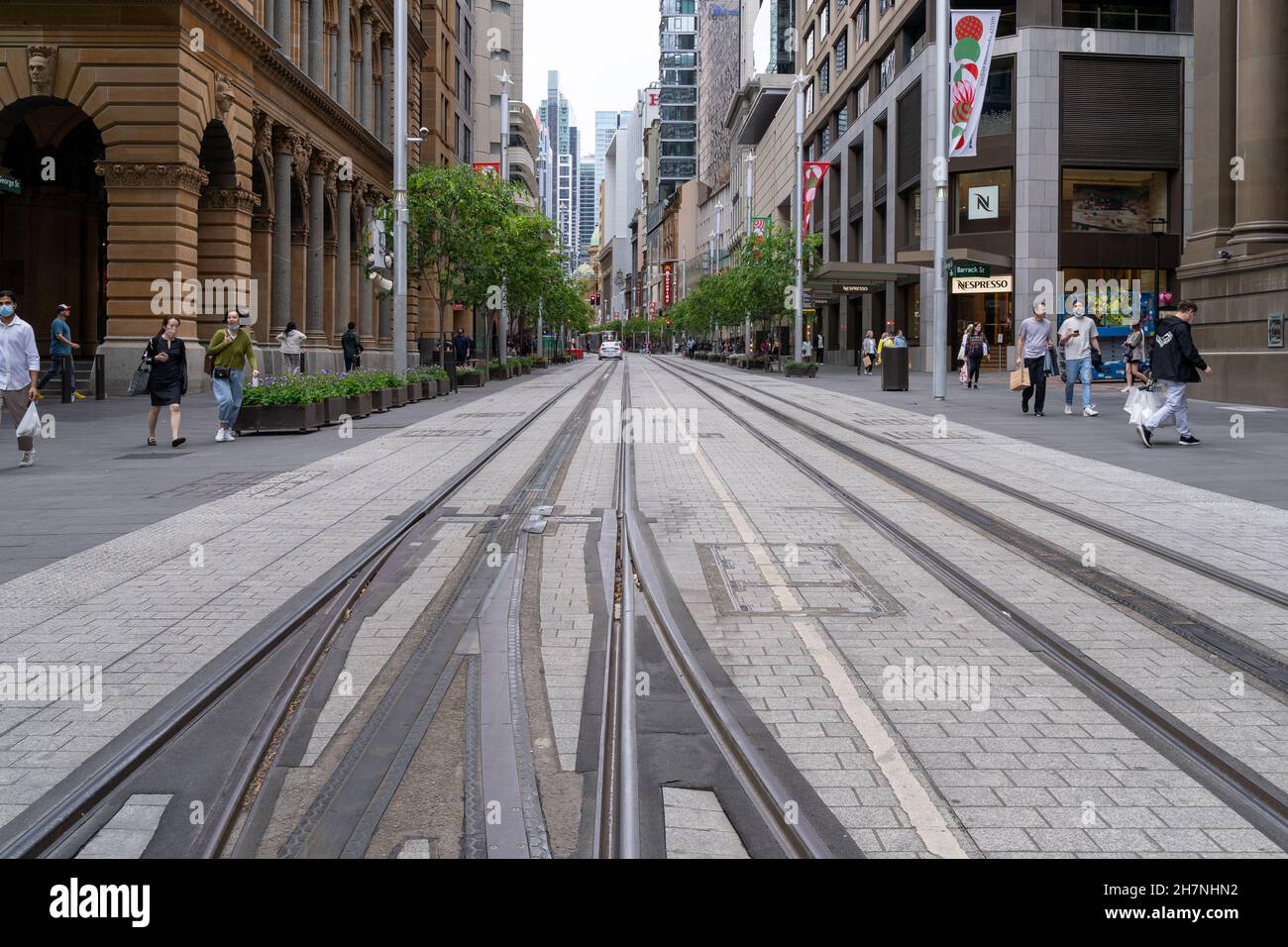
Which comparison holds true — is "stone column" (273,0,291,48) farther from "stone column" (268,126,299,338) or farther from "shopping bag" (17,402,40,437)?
"shopping bag" (17,402,40,437)

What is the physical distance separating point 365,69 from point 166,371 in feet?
124

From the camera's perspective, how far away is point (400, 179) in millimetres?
29625

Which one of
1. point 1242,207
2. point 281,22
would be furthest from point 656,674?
point 281,22

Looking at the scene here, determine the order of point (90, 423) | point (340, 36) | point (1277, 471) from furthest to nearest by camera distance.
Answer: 1. point (340, 36)
2. point (90, 423)
3. point (1277, 471)

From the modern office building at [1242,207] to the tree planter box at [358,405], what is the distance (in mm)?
18199

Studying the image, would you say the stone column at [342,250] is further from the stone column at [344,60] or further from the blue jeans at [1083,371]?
the blue jeans at [1083,371]

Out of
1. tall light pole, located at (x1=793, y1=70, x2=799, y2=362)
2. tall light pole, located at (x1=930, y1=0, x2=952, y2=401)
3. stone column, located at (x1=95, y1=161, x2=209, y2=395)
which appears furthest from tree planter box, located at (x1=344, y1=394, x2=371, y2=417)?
tall light pole, located at (x1=793, y1=70, x2=799, y2=362)

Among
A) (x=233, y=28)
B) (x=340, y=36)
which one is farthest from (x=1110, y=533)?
(x=340, y=36)

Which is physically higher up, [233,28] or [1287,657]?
[233,28]

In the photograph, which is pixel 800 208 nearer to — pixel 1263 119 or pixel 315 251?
pixel 315 251

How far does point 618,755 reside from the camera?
446cm

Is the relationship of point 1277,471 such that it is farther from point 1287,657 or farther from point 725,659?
point 725,659

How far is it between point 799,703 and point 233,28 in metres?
32.3

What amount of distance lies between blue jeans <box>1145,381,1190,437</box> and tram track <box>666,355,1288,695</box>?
3582 mm
